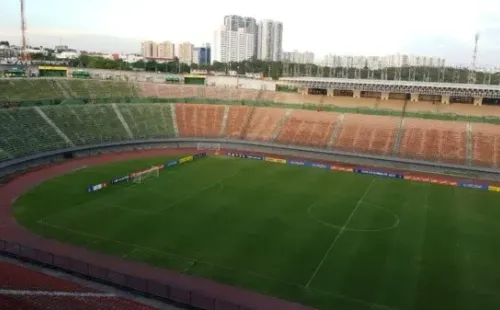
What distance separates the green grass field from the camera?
69.3 ft

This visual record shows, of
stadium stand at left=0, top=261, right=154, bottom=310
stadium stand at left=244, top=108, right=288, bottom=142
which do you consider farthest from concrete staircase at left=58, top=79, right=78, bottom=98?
stadium stand at left=0, top=261, right=154, bottom=310

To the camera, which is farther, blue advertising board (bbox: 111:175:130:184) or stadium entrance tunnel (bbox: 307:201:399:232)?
blue advertising board (bbox: 111:175:130:184)

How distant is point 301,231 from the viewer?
27828 mm

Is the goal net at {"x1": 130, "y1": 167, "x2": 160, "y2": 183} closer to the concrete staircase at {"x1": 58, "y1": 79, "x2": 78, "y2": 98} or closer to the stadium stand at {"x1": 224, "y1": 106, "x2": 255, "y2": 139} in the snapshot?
the stadium stand at {"x1": 224, "y1": 106, "x2": 255, "y2": 139}

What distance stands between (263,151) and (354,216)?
88.7ft

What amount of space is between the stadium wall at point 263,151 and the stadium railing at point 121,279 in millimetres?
19240

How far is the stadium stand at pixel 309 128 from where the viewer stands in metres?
Result: 57.2

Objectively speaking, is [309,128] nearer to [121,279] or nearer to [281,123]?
[281,123]

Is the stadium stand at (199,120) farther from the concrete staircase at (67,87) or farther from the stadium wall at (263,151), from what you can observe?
the concrete staircase at (67,87)

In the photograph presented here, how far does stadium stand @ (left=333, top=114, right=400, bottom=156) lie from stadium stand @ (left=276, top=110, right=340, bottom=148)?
5.38 ft

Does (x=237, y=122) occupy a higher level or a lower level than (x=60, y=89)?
lower

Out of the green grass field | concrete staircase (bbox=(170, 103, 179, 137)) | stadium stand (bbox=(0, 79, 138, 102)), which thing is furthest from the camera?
concrete staircase (bbox=(170, 103, 179, 137))

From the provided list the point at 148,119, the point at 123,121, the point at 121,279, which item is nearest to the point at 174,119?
the point at 148,119

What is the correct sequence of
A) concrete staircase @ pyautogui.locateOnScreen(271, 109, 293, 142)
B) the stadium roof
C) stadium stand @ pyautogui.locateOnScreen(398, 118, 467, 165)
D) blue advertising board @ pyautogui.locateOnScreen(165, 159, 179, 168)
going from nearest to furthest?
blue advertising board @ pyautogui.locateOnScreen(165, 159, 179, 168)
stadium stand @ pyautogui.locateOnScreen(398, 118, 467, 165)
concrete staircase @ pyautogui.locateOnScreen(271, 109, 293, 142)
the stadium roof
